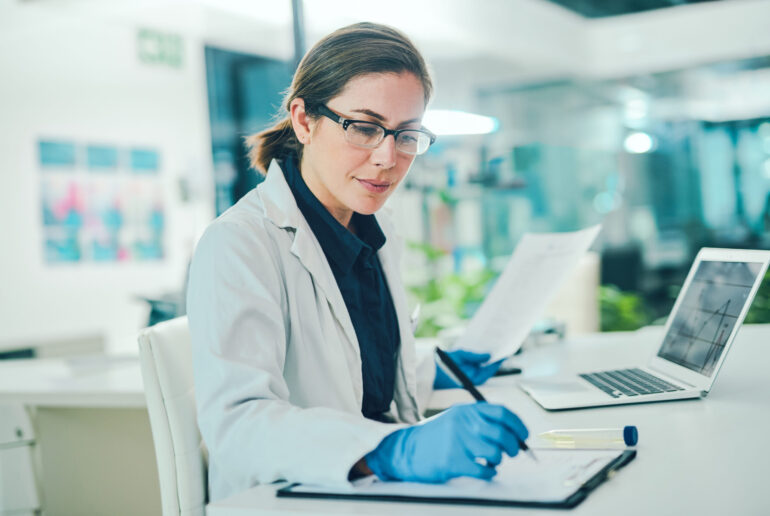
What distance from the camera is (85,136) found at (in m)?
4.93

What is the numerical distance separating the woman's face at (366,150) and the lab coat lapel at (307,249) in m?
0.07

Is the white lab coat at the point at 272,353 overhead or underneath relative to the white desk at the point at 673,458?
overhead

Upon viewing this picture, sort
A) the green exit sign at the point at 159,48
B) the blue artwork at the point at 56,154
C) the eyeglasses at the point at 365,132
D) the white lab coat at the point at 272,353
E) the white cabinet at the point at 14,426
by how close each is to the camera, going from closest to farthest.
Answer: the white lab coat at the point at 272,353, the eyeglasses at the point at 365,132, the white cabinet at the point at 14,426, the blue artwork at the point at 56,154, the green exit sign at the point at 159,48

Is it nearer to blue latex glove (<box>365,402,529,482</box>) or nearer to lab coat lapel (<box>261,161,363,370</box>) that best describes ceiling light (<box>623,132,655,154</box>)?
lab coat lapel (<box>261,161,363,370</box>)

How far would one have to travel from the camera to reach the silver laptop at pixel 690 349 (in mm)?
1244

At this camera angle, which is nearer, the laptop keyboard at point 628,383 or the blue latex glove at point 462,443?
the blue latex glove at point 462,443

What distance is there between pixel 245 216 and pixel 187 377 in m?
0.31

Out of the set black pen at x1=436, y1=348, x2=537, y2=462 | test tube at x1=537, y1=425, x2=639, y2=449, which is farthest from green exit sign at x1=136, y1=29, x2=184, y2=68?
test tube at x1=537, y1=425, x2=639, y2=449

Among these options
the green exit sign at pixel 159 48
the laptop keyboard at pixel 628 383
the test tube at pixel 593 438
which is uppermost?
the green exit sign at pixel 159 48

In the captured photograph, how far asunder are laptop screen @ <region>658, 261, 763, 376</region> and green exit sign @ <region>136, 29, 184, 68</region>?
4701mm

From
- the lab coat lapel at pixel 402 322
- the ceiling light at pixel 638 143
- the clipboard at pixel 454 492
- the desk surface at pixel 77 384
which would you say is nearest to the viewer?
the clipboard at pixel 454 492

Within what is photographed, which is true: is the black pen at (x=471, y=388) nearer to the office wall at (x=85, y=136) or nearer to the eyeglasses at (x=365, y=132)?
the eyeglasses at (x=365, y=132)

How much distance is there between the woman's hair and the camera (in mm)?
1138

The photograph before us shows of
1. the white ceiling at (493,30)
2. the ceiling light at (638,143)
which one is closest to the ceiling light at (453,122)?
the white ceiling at (493,30)
